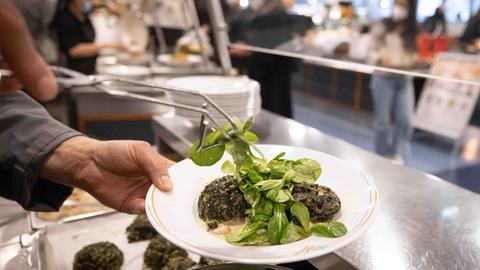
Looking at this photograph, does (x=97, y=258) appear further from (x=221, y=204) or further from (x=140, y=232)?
(x=221, y=204)

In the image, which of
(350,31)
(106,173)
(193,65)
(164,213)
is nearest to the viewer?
(164,213)

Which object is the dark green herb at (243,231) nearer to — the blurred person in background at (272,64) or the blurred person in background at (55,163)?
the blurred person in background at (55,163)

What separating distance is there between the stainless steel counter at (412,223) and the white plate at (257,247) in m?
0.14

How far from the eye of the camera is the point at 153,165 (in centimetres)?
77

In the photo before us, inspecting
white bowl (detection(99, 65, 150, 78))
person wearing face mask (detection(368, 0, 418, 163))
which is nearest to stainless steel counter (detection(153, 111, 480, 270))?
white bowl (detection(99, 65, 150, 78))

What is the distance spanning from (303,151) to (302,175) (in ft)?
0.53

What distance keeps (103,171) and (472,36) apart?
5.49 feet

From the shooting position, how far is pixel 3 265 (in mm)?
849

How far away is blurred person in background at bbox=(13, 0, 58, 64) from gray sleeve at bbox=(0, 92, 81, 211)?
5.93 feet

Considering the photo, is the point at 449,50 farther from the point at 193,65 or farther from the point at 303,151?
the point at 303,151

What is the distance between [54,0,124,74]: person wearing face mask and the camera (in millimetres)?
3164

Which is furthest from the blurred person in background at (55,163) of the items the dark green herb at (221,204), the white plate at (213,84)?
the white plate at (213,84)

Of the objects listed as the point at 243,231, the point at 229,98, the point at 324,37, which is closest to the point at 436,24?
the point at 324,37

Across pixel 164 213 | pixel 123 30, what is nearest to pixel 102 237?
pixel 164 213
